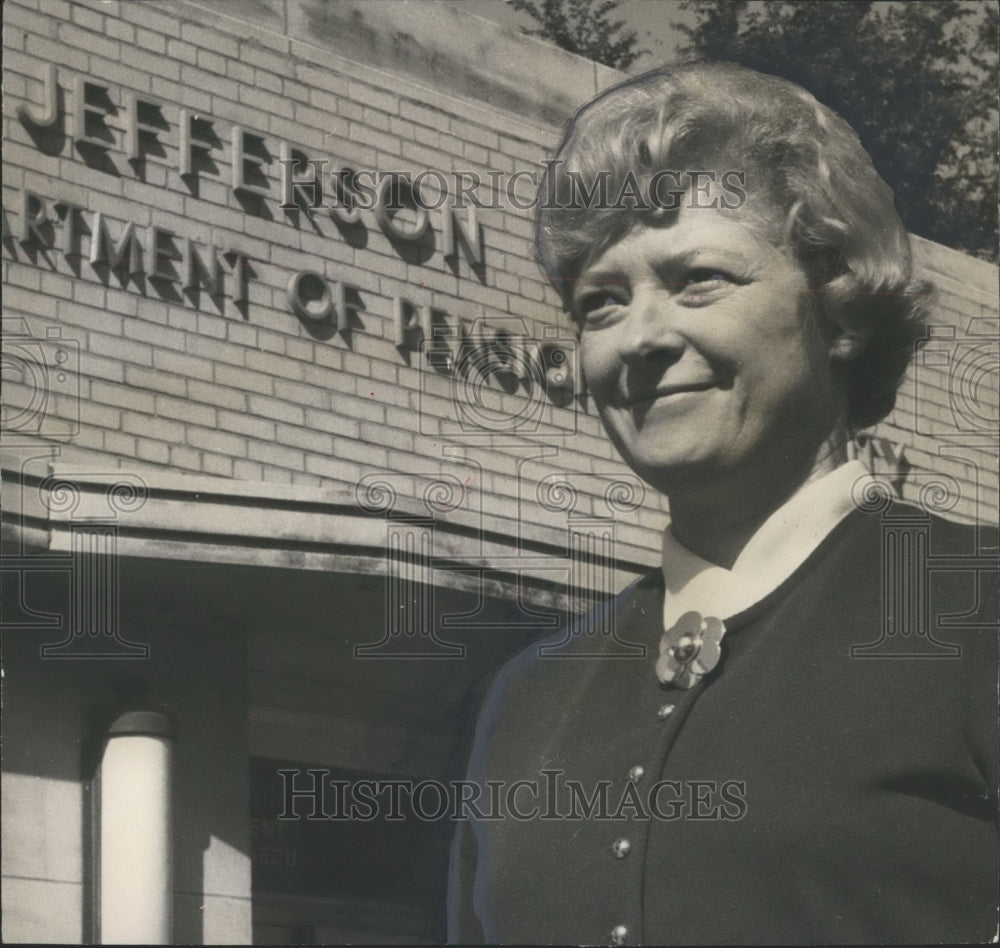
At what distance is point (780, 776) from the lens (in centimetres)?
318

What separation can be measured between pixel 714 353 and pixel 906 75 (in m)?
0.93

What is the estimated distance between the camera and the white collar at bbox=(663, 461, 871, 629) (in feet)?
11.0

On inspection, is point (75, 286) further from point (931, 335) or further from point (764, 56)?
point (931, 335)

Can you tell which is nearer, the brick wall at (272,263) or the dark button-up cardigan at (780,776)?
the dark button-up cardigan at (780,776)

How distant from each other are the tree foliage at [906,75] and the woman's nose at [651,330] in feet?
1.97

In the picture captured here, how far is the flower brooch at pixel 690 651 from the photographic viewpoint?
10.8ft
